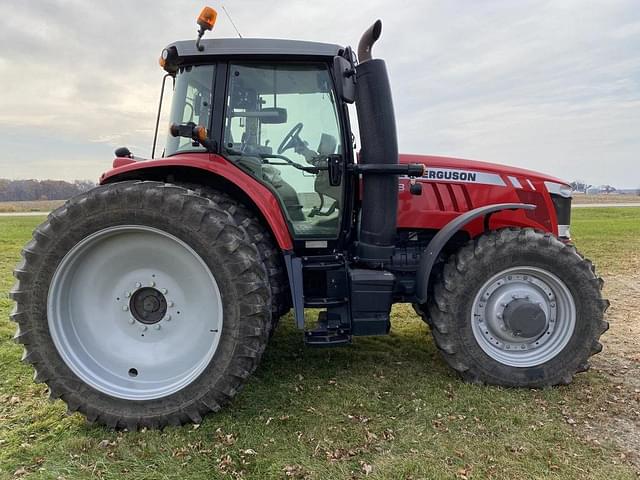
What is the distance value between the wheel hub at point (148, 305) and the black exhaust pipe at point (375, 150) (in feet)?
Result: 4.73

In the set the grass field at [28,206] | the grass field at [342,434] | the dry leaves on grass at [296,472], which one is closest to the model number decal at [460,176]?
the grass field at [342,434]

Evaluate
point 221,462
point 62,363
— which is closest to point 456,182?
point 221,462

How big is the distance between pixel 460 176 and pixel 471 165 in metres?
0.14

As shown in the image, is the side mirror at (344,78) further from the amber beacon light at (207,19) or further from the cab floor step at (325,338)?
the cab floor step at (325,338)

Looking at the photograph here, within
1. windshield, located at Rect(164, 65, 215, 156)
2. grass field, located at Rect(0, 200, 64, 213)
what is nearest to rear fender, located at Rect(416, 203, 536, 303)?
windshield, located at Rect(164, 65, 215, 156)

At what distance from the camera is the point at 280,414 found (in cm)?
290

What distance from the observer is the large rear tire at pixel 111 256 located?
2.68m

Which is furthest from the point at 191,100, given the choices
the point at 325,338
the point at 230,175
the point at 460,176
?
the point at 460,176

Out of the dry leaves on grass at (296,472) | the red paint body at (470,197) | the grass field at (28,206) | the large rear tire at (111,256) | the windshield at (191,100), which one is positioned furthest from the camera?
the grass field at (28,206)

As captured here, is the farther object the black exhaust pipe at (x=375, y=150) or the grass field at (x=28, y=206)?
the grass field at (x=28, y=206)

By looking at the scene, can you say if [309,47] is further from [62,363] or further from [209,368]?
[62,363]

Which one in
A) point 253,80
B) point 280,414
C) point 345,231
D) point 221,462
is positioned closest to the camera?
point 221,462

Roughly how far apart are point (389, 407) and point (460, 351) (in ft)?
2.25

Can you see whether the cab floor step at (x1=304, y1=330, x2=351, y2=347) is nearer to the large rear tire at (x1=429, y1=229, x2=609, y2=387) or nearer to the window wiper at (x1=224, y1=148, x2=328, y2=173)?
the large rear tire at (x1=429, y1=229, x2=609, y2=387)
